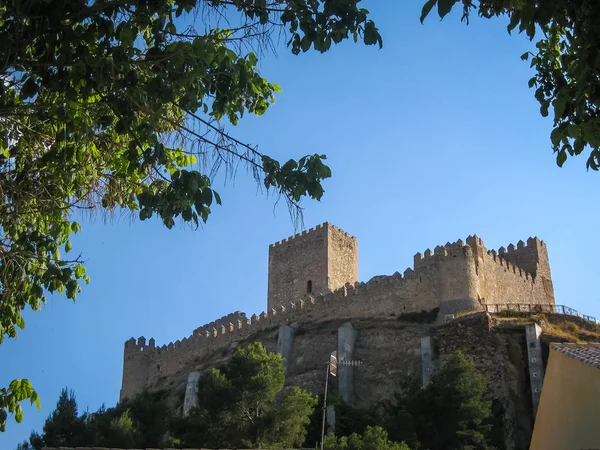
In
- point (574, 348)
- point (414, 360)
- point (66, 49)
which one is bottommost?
point (574, 348)

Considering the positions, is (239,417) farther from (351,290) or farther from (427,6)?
(427,6)

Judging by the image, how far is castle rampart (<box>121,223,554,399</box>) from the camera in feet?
127

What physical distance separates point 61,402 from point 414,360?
1837 centimetres

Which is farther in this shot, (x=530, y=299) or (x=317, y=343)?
(x=530, y=299)

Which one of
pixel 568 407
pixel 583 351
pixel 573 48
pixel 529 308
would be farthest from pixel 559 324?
pixel 573 48

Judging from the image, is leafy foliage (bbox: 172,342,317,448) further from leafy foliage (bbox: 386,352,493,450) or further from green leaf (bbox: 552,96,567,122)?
green leaf (bbox: 552,96,567,122)

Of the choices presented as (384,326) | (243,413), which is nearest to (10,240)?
(243,413)

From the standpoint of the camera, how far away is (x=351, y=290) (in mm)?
42844

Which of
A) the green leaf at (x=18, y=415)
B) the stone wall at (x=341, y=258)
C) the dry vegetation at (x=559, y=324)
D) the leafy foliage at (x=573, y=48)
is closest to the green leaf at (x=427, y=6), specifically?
the leafy foliage at (x=573, y=48)

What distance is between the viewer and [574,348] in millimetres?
13938

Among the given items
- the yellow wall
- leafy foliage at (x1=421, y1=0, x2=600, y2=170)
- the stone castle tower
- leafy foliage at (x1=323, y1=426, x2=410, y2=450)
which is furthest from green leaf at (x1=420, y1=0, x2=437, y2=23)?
the stone castle tower

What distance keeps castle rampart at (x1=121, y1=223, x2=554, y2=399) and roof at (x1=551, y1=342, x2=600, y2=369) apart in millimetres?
23170

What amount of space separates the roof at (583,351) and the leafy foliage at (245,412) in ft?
45.1

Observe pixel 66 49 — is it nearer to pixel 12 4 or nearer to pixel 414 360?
pixel 12 4
